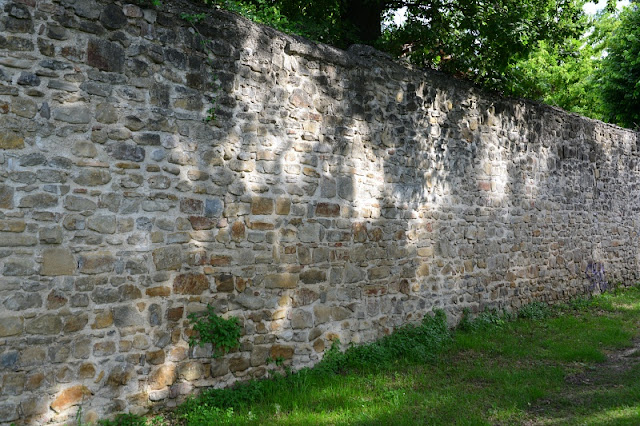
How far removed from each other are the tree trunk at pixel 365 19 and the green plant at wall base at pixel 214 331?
19.0 ft

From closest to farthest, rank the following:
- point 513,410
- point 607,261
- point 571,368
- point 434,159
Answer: point 513,410
point 571,368
point 434,159
point 607,261

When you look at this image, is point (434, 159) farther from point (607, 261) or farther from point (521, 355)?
point (607, 261)

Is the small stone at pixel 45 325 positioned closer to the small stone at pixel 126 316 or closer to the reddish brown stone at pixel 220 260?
the small stone at pixel 126 316

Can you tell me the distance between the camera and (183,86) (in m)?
4.91

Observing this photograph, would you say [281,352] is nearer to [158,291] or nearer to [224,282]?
[224,282]

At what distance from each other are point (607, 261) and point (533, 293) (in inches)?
128

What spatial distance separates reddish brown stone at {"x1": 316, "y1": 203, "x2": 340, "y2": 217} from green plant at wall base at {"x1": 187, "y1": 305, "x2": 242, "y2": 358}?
1.59 metres

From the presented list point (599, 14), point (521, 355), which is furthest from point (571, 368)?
point (599, 14)

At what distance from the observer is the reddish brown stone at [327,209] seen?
6.04 m

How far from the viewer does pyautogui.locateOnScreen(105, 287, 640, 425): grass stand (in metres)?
4.83

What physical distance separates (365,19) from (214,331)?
20.6 feet

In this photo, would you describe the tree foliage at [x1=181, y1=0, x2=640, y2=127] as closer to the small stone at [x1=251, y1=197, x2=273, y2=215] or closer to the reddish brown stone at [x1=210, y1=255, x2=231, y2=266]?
the small stone at [x1=251, y1=197, x2=273, y2=215]

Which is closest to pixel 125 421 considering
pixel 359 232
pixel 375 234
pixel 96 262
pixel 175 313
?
pixel 175 313

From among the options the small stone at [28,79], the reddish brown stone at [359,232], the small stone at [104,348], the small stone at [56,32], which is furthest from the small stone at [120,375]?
the reddish brown stone at [359,232]
